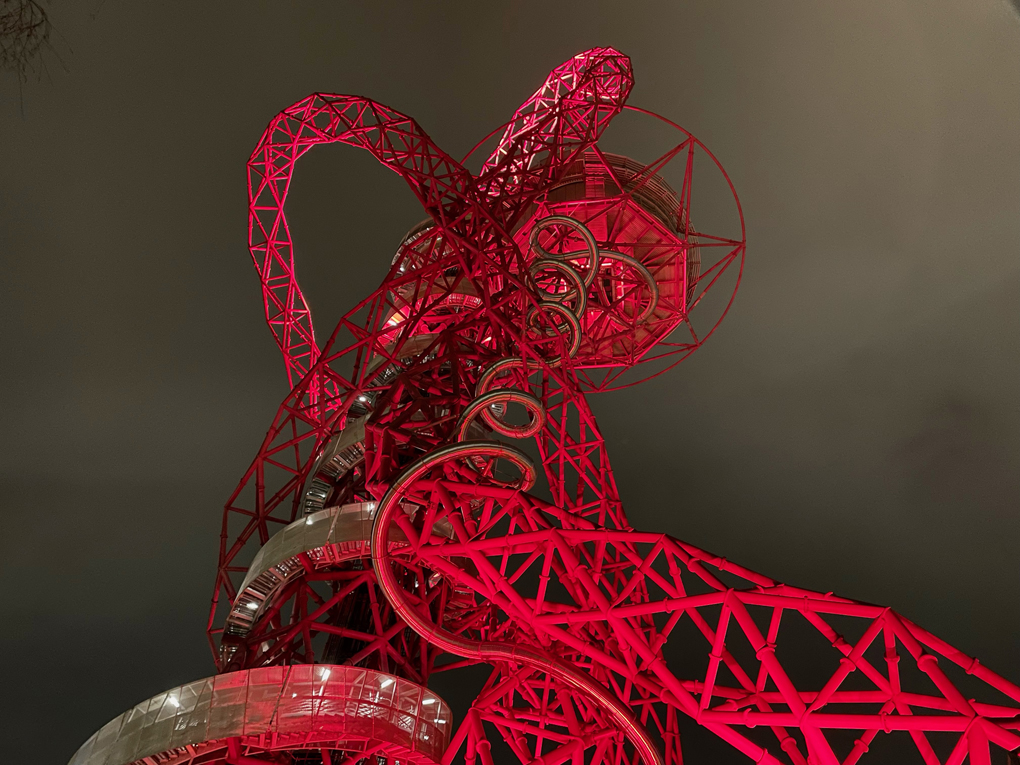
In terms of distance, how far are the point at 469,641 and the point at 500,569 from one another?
3.79m

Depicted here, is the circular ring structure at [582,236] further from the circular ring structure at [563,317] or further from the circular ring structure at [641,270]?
the circular ring structure at [641,270]

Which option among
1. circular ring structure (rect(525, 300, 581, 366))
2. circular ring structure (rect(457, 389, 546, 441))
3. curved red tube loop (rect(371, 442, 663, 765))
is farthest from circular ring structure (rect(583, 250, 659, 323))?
curved red tube loop (rect(371, 442, 663, 765))

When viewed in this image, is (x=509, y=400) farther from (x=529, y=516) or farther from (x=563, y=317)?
(x=563, y=317)

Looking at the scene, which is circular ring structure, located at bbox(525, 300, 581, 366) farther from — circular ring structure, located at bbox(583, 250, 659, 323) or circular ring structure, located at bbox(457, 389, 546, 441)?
circular ring structure, located at bbox(457, 389, 546, 441)

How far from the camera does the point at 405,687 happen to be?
13953 millimetres

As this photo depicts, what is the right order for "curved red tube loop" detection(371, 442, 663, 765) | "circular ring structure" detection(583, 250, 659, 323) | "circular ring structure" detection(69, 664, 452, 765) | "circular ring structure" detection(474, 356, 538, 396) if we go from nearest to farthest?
"curved red tube loop" detection(371, 442, 663, 765) → "circular ring structure" detection(69, 664, 452, 765) → "circular ring structure" detection(474, 356, 538, 396) → "circular ring structure" detection(583, 250, 659, 323)

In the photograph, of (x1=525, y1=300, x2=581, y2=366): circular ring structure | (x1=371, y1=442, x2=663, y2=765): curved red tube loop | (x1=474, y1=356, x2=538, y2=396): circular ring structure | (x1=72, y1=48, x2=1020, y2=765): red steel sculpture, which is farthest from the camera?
(x1=525, y1=300, x2=581, y2=366): circular ring structure

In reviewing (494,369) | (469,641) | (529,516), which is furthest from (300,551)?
(494,369)

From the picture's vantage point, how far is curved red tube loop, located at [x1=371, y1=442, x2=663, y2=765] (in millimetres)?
12555

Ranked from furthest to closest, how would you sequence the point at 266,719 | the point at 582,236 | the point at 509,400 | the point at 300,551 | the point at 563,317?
the point at 582,236, the point at 563,317, the point at 300,551, the point at 509,400, the point at 266,719

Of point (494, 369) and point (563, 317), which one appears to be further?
point (563, 317)

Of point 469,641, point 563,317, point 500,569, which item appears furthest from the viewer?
point 563,317

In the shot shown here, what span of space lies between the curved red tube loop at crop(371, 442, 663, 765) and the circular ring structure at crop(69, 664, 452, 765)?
5.26 feet

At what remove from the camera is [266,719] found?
12.9 meters
